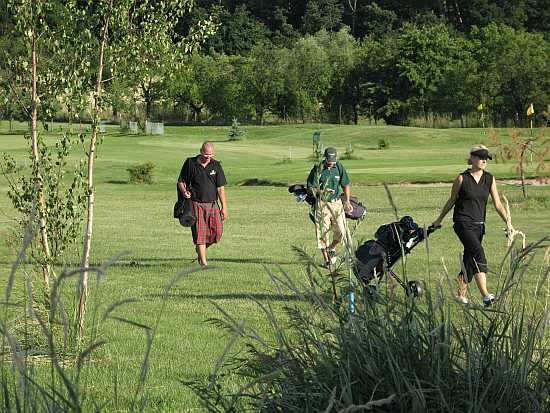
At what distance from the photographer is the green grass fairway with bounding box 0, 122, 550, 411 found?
29.6 ft

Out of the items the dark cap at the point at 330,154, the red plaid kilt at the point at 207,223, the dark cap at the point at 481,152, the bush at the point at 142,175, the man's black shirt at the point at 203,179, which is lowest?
the bush at the point at 142,175

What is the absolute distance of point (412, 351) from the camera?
16.5ft

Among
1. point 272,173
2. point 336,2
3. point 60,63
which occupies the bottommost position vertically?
point 272,173

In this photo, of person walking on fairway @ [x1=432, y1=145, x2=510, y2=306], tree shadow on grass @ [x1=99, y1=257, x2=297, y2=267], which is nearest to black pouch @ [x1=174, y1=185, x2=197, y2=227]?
tree shadow on grass @ [x1=99, y1=257, x2=297, y2=267]

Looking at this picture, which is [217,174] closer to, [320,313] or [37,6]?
[37,6]

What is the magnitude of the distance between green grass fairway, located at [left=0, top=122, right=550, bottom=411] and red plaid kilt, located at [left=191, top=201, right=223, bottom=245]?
1.65ft

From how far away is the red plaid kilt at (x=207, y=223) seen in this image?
57.0ft

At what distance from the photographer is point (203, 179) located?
→ 17453 millimetres

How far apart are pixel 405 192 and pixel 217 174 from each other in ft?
62.4

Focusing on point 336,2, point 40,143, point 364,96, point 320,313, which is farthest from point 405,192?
point 336,2

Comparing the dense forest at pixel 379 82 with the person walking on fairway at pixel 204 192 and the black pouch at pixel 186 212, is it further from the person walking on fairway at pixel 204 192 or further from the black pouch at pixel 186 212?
the black pouch at pixel 186 212

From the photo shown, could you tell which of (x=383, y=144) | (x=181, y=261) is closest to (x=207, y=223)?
(x=181, y=261)

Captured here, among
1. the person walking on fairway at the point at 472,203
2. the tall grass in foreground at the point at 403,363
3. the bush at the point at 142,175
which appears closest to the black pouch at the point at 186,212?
the person walking on fairway at the point at 472,203

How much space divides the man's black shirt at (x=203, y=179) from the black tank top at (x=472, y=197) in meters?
5.32
